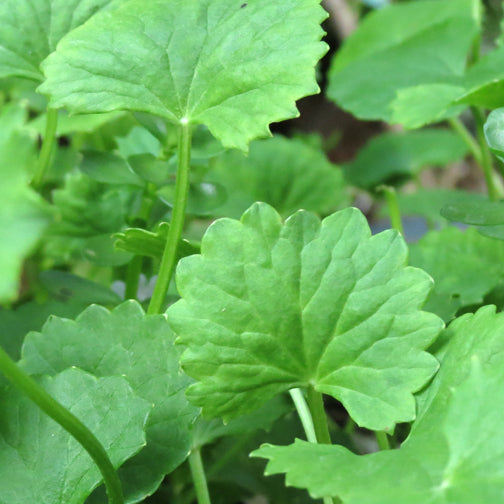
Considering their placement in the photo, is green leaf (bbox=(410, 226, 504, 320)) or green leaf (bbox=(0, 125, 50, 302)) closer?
green leaf (bbox=(0, 125, 50, 302))

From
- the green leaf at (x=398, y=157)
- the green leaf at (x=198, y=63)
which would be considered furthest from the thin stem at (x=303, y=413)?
the green leaf at (x=398, y=157)

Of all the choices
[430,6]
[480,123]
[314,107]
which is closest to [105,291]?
[480,123]

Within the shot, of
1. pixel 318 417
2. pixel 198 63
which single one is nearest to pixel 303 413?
pixel 318 417

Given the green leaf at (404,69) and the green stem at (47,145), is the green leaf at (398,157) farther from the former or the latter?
the green stem at (47,145)

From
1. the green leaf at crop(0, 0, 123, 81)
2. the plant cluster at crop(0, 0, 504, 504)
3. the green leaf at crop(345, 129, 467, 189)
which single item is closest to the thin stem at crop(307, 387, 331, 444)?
the plant cluster at crop(0, 0, 504, 504)

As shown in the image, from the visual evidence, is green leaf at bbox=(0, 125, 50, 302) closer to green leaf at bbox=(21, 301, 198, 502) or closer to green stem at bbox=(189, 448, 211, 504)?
green leaf at bbox=(21, 301, 198, 502)

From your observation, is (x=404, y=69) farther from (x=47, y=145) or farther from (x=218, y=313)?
(x=218, y=313)

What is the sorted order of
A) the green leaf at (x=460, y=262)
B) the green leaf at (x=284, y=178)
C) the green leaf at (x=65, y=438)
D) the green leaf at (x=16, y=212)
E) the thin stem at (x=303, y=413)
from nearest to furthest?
1. the green leaf at (x=16, y=212)
2. the green leaf at (x=65, y=438)
3. the thin stem at (x=303, y=413)
4. the green leaf at (x=460, y=262)
5. the green leaf at (x=284, y=178)
